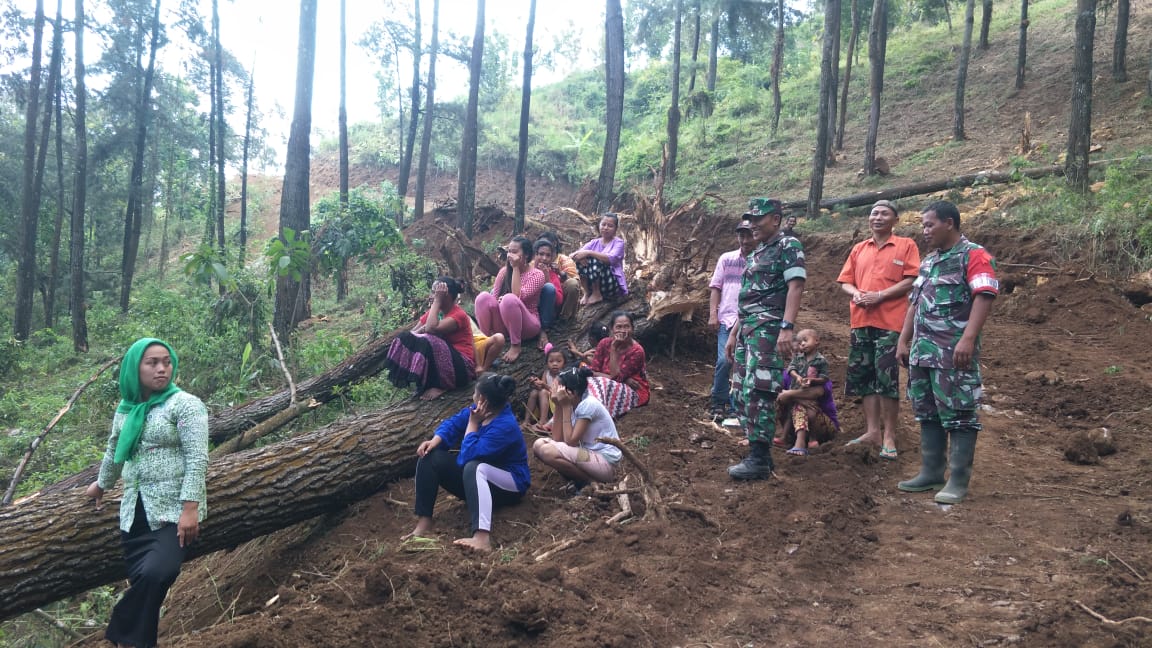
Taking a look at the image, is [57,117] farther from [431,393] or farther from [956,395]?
[956,395]

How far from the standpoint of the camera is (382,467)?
17.6 ft

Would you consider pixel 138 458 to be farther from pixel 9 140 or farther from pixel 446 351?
pixel 9 140

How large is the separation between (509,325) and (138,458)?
3692 millimetres

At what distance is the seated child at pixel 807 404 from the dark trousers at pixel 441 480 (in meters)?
2.17

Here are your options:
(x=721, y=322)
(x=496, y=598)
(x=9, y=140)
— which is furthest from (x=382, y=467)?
(x=9, y=140)

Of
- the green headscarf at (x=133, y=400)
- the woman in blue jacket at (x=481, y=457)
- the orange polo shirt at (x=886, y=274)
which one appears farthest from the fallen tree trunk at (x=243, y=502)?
the orange polo shirt at (x=886, y=274)

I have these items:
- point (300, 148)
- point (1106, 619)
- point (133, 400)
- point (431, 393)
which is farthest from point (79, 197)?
point (1106, 619)

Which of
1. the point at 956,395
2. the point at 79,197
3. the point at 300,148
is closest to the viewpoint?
the point at 956,395

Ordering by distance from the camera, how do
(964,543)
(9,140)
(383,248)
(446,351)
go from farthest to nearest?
(9,140) → (383,248) → (446,351) → (964,543)

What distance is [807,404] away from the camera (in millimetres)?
5430

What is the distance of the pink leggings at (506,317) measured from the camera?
654cm

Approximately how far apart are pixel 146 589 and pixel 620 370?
4063 mm

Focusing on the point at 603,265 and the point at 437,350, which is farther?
the point at 603,265

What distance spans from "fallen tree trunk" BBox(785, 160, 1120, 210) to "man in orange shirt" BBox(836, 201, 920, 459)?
7714 mm
